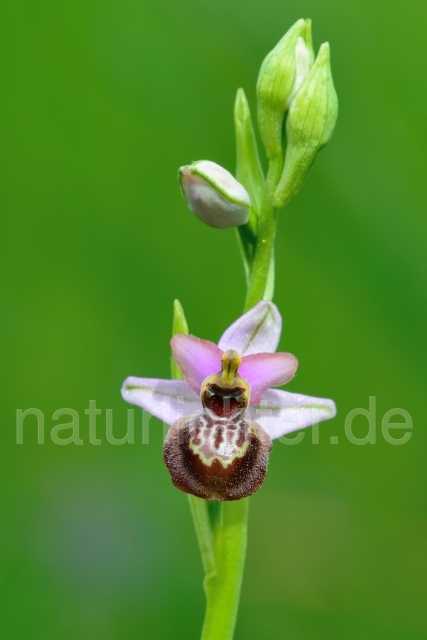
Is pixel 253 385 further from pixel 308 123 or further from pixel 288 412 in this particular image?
pixel 308 123

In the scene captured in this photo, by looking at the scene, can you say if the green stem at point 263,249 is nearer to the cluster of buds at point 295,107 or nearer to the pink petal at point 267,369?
A: the cluster of buds at point 295,107

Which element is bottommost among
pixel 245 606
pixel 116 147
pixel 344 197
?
pixel 245 606

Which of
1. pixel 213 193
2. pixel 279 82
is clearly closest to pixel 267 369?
pixel 213 193

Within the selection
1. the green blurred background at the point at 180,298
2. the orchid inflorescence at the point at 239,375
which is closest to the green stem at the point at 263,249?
the orchid inflorescence at the point at 239,375

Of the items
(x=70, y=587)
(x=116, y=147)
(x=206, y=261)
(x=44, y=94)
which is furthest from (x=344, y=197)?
(x=70, y=587)

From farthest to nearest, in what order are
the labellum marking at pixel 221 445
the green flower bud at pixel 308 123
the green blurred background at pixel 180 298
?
the green blurred background at pixel 180 298
the green flower bud at pixel 308 123
the labellum marking at pixel 221 445

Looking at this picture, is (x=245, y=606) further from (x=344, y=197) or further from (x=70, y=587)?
(x=344, y=197)
